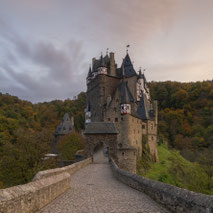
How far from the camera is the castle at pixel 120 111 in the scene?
96.3 feet

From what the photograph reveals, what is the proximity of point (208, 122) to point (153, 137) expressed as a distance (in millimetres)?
36897

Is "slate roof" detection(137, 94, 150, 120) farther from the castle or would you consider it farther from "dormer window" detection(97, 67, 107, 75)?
"dormer window" detection(97, 67, 107, 75)

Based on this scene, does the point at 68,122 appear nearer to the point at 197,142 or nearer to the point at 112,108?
the point at 112,108

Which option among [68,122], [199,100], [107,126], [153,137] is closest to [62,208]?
[107,126]

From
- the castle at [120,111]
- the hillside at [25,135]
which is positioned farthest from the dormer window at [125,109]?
the hillside at [25,135]

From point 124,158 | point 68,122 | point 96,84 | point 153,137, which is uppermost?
point 96,84

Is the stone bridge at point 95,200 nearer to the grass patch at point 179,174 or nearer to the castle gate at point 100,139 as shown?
the castle gate at point 100,139

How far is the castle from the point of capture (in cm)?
2936

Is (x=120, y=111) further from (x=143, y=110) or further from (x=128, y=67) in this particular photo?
(x=128, y=67)

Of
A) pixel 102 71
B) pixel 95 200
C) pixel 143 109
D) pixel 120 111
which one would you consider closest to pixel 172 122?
pixel 143 109

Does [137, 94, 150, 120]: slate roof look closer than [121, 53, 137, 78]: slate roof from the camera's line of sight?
Yes

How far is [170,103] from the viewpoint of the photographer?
86500 mm

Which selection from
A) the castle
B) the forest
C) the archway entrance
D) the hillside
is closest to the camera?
the hillside

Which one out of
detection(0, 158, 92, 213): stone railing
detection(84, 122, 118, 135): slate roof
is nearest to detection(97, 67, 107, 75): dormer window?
detection(84, 122, 118, 135): slate roof
